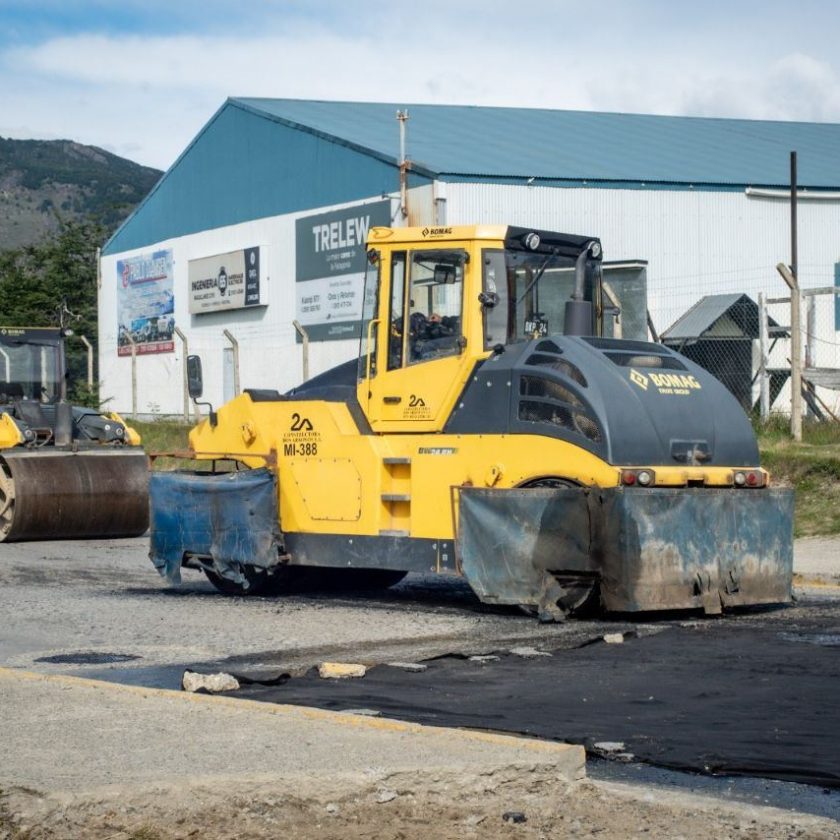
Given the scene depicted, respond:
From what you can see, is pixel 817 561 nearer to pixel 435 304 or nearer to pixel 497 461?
pixel 497 461

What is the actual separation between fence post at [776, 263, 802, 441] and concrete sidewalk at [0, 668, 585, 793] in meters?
12.1

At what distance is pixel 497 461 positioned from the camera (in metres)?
11.9

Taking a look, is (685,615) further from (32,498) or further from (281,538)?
(32,498)

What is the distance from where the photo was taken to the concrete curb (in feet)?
20.5

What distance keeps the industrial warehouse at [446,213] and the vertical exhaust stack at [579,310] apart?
14002mm

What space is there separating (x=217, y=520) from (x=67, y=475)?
5.87 m

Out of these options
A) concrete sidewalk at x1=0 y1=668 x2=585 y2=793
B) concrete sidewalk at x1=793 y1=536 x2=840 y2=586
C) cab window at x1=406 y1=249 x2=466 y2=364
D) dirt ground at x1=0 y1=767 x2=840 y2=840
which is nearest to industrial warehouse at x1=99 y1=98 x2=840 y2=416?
concrete sidewalk at x1=793 y1=536 x2=840 y2=586

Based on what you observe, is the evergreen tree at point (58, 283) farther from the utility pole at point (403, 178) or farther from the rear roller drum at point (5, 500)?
the rear roller drum at point (5, 500)

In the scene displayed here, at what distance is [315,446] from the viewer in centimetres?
1295

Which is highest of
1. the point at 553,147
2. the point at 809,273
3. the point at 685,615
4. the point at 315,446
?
the point at 553,147

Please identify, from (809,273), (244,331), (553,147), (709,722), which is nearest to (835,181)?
(809,273)

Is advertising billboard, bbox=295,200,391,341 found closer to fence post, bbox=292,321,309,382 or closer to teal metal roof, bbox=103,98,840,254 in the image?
teal metal roof, bbox=103,98,840,254

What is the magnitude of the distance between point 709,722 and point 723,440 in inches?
187

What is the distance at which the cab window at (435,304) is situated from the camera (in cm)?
1234
